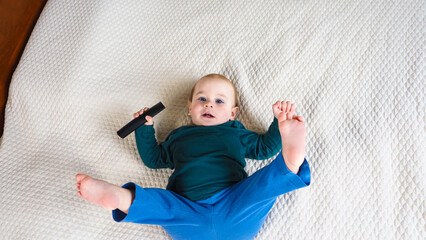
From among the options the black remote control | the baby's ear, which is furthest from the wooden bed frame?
Answer: the baby's ear

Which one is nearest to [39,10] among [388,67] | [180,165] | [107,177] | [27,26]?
[27,26]

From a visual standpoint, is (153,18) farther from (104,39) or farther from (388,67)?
(388,67)

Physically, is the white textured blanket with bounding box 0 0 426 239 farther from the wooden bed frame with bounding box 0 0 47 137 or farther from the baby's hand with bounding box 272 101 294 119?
the baby's hand with bounding box 272 101 294 119

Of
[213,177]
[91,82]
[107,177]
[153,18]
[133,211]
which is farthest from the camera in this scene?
[153,18]

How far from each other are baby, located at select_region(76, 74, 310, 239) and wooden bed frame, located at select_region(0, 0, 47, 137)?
1.81ft

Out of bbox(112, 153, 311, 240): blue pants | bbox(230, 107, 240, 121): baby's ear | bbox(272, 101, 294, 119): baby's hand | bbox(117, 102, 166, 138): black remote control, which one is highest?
bbox(272, 101, 294, 119): baby's hand

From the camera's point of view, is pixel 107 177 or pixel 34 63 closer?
pixel 107 177

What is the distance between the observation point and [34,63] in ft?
3.93

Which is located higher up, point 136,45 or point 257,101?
point 136,45

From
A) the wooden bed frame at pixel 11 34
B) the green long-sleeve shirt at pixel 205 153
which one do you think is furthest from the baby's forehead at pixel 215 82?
the wooden bed frame at pixel 11 34

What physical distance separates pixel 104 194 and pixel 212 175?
11.6 inches

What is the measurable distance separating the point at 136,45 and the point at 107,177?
19.2 inches

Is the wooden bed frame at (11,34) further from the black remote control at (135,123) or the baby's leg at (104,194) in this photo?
the baby's leg at (104,194)

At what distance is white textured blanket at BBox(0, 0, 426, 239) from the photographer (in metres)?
0.96
